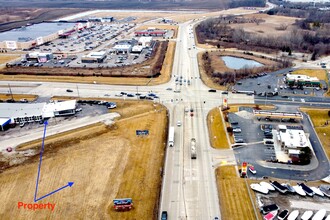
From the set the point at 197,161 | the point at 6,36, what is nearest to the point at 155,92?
the point at 197,161

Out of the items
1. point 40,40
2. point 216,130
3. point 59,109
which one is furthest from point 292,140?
point 40,40

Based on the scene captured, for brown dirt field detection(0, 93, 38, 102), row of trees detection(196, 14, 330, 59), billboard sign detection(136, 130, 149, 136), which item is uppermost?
row of trees detection(196, 14, 330, 59)

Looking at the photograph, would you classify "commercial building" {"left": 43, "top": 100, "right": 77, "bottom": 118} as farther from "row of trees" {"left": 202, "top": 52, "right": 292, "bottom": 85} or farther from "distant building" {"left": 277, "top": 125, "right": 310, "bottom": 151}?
"distant building" {"left": 277, "top": 125, "right": 310, "bottom": 151}

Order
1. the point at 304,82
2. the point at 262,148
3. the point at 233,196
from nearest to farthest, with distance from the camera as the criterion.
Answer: the point at 233,196, the point at 262,148, the point at 304,82

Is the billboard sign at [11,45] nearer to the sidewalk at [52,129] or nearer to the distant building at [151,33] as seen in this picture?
the distant building at [151,33]

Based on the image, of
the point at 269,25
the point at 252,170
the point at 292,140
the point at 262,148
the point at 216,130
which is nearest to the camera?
the point at 252,170

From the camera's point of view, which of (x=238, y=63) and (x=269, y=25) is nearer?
(x=238, y=63)

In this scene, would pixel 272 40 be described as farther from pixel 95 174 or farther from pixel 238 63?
pixel 95 174

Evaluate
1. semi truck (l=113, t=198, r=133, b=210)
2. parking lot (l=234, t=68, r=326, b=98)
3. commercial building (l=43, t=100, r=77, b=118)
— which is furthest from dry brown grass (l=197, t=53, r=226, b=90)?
semi truck (l=113, t=198, r=133, b=210)
